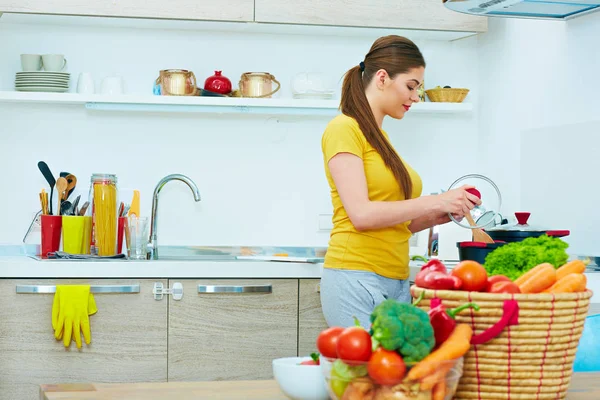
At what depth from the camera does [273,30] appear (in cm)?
377

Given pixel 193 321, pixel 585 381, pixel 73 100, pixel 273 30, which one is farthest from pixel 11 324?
pixel 585 381

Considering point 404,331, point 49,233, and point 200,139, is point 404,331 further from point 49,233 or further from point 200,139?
point 200,139

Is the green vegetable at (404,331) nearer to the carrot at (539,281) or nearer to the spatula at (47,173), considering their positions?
the carrot at (539,281)

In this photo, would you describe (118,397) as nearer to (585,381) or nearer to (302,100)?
(585,381)

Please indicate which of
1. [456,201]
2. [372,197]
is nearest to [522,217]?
[456,201]

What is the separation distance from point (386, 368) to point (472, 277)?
222mm

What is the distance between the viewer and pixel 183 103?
356 centimetres

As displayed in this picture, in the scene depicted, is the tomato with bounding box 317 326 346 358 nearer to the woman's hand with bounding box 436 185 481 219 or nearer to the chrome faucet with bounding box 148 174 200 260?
the woman's hand with bounding box 436 185 481 219

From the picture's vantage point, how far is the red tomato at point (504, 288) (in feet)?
3.93

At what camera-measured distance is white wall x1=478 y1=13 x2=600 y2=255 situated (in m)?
3.10

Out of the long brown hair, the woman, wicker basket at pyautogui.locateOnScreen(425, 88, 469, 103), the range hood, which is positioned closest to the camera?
the woman

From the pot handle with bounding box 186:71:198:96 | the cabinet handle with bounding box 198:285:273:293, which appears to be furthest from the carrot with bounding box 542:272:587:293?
the pot handle with bounding box 186:71:198:96

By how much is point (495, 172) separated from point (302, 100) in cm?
92

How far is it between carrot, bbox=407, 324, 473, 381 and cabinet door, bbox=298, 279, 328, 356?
2.07 metres
